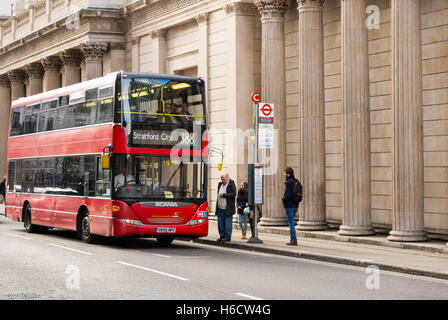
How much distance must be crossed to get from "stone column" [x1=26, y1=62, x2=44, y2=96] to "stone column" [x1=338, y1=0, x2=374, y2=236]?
29978mm

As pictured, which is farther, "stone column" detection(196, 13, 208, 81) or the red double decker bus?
"stone column" detection(196, 13, 208, 81)

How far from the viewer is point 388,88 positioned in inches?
870

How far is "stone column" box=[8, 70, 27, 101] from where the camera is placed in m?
50.9

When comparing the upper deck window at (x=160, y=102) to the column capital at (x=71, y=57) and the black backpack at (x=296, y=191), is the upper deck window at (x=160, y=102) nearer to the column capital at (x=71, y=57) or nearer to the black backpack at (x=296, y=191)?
the black backpack at (x=296, y=191)

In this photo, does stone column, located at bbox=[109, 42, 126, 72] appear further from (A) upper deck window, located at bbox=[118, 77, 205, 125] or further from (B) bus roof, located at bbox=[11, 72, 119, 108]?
(A) upper deck window, located at bbox=[118, 77, 205, 125]

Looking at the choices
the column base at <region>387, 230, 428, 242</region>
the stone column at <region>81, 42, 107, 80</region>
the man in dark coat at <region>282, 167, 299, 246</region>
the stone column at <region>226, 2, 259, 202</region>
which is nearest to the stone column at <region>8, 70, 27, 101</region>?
the stone column at <region>81, 42, 107, 80</region>

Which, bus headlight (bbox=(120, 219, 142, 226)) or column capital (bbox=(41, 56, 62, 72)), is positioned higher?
column capital (bbox=(41, 56, 62, 72))

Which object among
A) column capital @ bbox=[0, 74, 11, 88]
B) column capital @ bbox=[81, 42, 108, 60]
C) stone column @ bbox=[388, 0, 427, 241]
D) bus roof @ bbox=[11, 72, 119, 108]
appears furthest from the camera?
column capital @ bbox=[0, 74, 11, 88]

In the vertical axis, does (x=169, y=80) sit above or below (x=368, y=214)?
above

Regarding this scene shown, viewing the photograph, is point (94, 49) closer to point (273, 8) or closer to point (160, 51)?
point (160, 51)

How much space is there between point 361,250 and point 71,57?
27434mm
